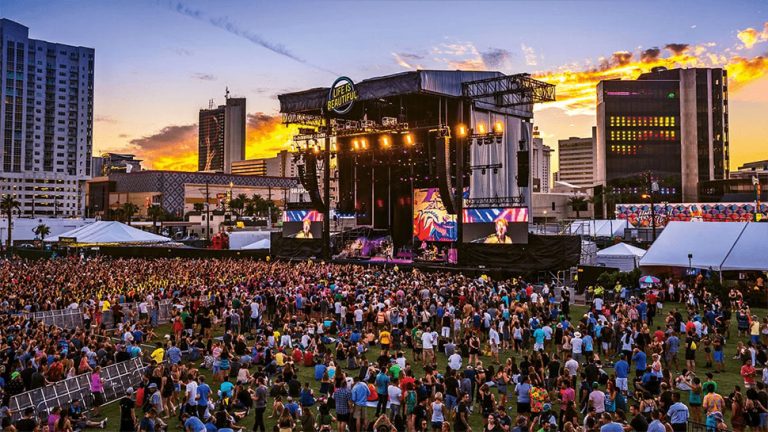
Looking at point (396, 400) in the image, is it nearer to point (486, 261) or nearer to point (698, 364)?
point (698, 364)

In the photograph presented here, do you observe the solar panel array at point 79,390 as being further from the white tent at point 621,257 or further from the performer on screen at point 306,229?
the performer on screen at point 306,229

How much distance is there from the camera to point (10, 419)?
405 inches

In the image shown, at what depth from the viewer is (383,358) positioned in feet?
42.3

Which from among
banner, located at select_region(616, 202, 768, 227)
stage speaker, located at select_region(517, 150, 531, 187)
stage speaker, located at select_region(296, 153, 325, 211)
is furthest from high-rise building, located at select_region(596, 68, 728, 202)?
stage speaker, located at select_region(296, 153, 325, 211)

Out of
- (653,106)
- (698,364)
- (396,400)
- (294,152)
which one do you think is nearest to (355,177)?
(294,152)

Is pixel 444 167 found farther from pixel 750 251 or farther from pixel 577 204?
pixel 577 204

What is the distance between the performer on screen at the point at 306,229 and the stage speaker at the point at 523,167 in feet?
52.7

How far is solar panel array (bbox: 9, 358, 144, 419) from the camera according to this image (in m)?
11.4

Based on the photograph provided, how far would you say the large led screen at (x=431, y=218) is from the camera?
39072mm

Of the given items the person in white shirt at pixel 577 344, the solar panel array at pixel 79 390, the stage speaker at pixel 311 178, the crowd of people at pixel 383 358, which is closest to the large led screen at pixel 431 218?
the stage speaker at pixel 311 178

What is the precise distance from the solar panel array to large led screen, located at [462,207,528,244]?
80.2 ft

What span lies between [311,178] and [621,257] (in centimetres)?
2211

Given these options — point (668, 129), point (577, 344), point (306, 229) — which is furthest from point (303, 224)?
point (668, 129)

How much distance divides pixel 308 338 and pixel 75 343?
235 inches
